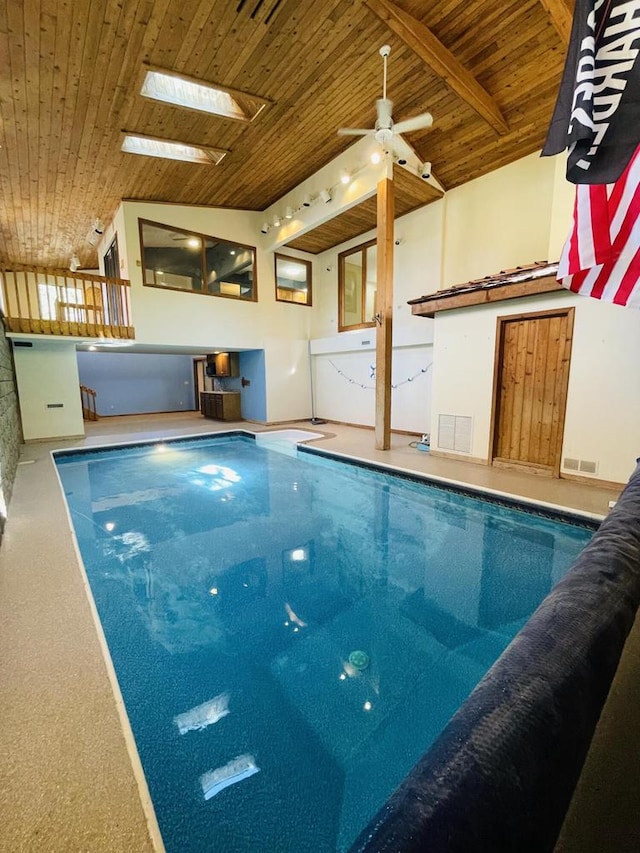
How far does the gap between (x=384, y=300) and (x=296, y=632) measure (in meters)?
4.94

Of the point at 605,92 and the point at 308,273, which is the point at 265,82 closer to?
the point at 605,92

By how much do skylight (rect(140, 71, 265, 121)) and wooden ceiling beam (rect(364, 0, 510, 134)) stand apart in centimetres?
185

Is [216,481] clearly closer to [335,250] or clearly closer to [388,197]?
[388,197]

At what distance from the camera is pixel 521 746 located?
0.69 m

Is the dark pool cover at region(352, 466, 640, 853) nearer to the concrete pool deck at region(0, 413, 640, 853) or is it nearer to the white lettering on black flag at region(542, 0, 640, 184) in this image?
the concrete pool deck at region(0, 413, 640, 853)

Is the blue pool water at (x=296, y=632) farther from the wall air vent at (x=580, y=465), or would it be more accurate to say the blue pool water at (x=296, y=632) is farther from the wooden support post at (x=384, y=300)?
the wooden support post at (x=384, y=300)

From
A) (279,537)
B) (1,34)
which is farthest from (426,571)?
(1,34)

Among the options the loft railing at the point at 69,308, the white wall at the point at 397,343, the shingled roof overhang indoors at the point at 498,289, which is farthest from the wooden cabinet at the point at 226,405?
the shingled roof overhang indoors at the point at 498,289

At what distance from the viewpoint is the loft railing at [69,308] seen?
628cm

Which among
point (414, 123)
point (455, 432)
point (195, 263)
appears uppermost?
point (414, 123)

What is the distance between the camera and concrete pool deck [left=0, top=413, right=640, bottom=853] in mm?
1026

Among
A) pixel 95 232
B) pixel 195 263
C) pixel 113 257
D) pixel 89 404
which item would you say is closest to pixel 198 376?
pixel 89 404

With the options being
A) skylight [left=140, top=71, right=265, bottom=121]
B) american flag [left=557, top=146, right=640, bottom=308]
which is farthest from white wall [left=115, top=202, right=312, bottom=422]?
american flag [left=557, top=146, right=640, bottom=308]

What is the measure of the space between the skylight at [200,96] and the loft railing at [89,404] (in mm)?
8853
